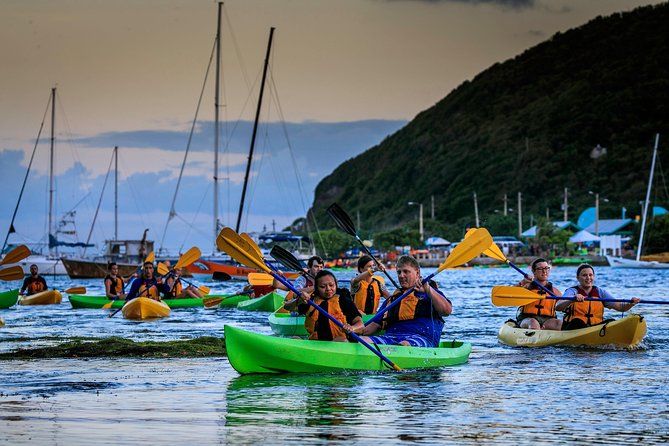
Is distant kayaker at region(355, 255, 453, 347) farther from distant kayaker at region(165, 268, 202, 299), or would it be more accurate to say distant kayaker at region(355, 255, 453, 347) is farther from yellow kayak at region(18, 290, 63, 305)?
yellow kayak at region(18, 290, 63, 305)

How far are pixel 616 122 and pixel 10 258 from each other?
140 metres

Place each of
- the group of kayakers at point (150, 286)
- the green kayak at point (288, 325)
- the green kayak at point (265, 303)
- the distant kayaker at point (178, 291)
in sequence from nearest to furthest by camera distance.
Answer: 1. the green kayak at point (288, 325)
2. the group of kayakers at point (150, 286)
3. the green kayak at point (265, 303)
4. the distant kayaker at point (178, 291)

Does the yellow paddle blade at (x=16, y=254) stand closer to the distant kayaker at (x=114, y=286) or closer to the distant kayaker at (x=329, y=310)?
the distant kayaker at (x=114, y=286)

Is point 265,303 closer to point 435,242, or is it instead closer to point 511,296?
point 511,296

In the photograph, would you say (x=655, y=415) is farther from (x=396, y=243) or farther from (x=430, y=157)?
(x=430, y=157)

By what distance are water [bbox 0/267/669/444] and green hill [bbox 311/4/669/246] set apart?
10730 cm

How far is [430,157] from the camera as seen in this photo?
172 m

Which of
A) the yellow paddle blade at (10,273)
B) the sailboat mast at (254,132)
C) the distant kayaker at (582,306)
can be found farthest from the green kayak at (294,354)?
the sailboat mast at (254,132)

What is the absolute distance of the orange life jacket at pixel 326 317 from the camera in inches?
457

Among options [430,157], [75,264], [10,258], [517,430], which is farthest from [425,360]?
[430,157]

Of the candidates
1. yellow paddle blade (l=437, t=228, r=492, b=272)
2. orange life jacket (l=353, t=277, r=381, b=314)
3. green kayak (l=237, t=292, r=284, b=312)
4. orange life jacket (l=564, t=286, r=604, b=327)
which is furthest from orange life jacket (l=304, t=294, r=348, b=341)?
green kayak (l=237, t=292, r=284, b=312)

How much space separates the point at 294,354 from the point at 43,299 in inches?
822

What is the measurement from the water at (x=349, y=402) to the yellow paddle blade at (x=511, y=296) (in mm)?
778

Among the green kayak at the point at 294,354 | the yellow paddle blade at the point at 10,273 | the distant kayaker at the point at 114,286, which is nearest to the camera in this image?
the green kayak at the point at 294,354
